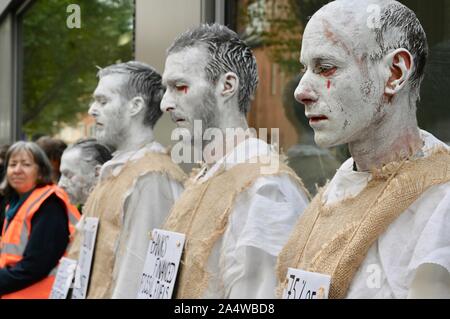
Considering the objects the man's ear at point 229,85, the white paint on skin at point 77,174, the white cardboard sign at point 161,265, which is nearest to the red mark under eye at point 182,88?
the man's ear at point 229,85

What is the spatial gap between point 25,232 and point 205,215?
2460 mm

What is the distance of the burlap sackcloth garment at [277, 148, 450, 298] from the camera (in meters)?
2.29

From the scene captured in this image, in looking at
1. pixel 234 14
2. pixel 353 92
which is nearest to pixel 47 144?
pixel 234 14

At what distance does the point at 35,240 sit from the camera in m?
5.19

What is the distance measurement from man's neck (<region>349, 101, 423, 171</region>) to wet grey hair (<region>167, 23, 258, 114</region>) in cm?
100

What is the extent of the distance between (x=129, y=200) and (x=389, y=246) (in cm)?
179

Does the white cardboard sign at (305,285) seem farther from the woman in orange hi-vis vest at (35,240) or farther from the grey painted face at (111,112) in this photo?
the woman in orange hi-vis vest at (35,240)

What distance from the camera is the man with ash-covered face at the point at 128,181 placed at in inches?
150

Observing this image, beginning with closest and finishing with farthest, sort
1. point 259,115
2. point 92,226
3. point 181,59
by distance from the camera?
1. point 181,59
2. point 92,226
3. point 259,115

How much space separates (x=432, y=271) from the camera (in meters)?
2.18

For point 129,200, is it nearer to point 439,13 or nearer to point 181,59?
point 181,59

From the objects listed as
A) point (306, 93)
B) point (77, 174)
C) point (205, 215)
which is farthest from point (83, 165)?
point (306, 93)

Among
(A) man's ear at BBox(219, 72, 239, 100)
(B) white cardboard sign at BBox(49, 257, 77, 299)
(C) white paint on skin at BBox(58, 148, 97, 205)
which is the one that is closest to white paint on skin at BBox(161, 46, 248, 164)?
(A) man's ear at BBox(219, 72, 239, 100)

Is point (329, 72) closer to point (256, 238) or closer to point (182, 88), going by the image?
point (256, 238)
